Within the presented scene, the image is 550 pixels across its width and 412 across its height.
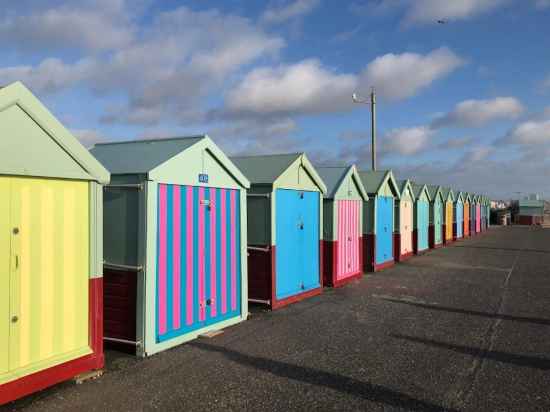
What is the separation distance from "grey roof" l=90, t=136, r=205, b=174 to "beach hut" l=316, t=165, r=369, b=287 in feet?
18.5

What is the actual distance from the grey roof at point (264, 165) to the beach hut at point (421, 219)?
11823 millimetres

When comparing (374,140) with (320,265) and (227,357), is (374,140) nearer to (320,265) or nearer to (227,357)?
(320,265)

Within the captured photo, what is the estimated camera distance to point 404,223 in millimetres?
19250

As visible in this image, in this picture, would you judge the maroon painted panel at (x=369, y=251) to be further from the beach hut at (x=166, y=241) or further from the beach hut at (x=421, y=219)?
the beach hut at (x=166, y=241)

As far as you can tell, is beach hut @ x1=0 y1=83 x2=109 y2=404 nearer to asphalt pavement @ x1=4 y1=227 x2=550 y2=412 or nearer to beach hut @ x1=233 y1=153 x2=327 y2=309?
asphalt pavement @ x1=4 y1=227 x2=550 y2=412

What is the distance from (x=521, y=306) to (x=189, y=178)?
7459 millimetres

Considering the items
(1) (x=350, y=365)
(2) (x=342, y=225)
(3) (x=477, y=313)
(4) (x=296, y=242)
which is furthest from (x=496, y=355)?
(2) (x=342, y=225)

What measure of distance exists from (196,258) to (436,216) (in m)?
20.3

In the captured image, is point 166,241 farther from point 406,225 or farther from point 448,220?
point 448,220

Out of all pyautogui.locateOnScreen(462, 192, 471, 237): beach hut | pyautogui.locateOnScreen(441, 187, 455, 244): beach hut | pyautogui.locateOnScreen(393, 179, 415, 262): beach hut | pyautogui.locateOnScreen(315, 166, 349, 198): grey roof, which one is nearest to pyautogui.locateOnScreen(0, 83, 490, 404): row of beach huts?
pyautogui.locateOnScreen(315, 166, 349, 198): grey roof

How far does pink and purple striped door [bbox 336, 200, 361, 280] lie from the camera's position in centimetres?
1320

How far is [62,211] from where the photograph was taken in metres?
5.55

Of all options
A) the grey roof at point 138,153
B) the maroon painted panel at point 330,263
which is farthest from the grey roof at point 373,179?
the grey roof at point 138,153

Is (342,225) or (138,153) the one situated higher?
(138,153)
